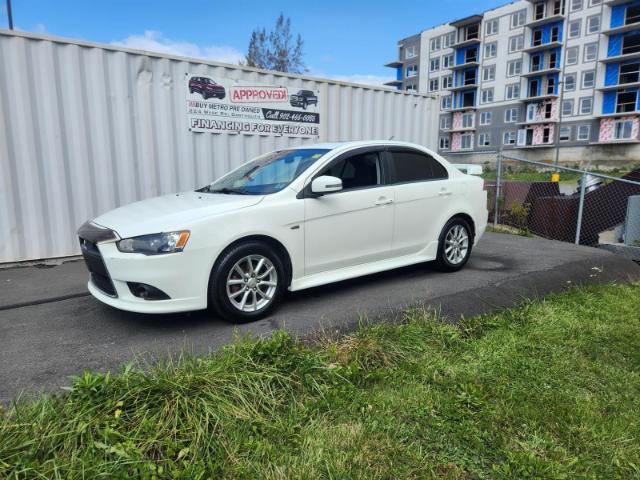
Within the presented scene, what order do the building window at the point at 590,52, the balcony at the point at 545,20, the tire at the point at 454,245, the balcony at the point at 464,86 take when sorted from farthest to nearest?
the balcony at the point at 464,86
the balcony at the point at 545,20
the building window at the point at 590,52
the tire at the point at 454,245

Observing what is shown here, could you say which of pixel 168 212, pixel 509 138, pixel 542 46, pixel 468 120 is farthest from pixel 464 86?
pixel 168 212

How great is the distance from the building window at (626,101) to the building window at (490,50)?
1463 cm

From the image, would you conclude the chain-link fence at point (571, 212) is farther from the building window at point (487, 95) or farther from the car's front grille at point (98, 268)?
the building window at point (487, 95)

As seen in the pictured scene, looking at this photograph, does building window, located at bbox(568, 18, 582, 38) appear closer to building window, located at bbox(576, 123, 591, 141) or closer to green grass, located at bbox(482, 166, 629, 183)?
building window, located at bbox(576, 123, 591, 141)

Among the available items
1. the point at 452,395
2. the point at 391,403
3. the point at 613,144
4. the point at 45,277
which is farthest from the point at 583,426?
the point at 613,144

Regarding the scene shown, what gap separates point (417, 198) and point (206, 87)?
3.82m

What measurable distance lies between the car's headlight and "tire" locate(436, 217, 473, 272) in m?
3.07

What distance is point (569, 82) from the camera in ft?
167

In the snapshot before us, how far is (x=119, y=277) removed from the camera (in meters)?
3.65

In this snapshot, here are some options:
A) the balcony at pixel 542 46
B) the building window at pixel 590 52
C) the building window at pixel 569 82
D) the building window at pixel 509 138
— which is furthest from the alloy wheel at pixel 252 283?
the building window at pixel 509 138

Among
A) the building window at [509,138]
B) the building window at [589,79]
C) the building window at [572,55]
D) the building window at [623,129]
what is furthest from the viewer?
the building window at [509,138]

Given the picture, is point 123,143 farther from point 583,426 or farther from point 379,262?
point 583,426

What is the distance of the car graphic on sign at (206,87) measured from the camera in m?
6.96

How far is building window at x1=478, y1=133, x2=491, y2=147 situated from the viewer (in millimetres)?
57925
